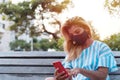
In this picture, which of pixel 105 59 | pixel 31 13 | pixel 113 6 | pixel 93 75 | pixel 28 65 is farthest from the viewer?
pixel 31 13

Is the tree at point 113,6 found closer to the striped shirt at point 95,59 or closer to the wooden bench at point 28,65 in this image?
the wooden bench at point 28,65

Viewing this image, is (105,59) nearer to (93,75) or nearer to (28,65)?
(93,75)

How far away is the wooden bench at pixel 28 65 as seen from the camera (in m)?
2.83

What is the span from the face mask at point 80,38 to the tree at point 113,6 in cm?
512

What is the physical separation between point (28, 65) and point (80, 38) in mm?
773

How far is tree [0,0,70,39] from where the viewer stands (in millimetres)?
15100

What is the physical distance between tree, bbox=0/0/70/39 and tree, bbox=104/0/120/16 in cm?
680

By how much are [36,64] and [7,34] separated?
2766cm

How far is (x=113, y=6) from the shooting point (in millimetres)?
7492

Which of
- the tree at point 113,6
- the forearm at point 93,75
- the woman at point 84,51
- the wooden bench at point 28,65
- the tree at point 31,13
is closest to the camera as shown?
the forearm at point 93,75

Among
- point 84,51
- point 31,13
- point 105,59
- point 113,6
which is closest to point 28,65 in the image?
point 84,51

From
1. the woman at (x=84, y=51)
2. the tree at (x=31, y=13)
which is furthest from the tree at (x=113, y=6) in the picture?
the tree at (x=31, y=13)

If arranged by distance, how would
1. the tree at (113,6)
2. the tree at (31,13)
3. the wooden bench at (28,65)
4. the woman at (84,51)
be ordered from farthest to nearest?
the tree at (31,13)
the tree at (113,6)
the wooden bench at (28,65)
the woman at (84,51)

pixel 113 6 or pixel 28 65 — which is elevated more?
pixel 113 6
